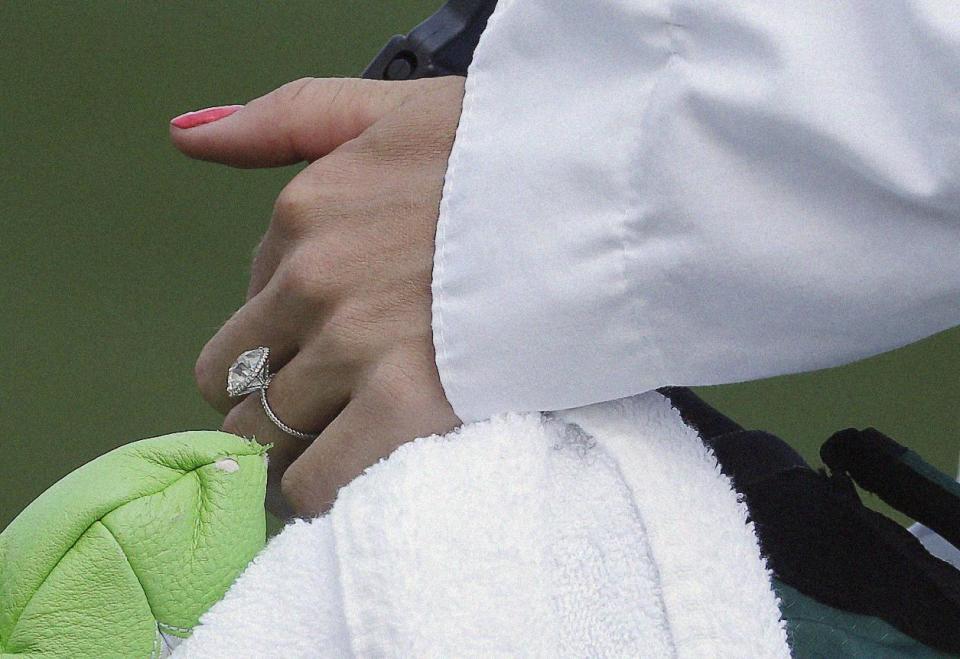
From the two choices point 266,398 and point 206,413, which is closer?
point 266,398

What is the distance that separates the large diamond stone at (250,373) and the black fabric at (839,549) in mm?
148

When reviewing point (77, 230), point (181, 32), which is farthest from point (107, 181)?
point (181, 32)

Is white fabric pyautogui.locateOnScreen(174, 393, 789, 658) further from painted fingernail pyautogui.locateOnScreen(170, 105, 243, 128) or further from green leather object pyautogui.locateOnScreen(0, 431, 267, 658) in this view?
painted fingernail pyautogui.locateOnScreen(170, 105, 243, 128)

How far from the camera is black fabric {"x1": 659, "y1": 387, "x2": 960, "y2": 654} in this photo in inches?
12.1

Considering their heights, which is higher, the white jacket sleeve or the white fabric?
the white jacket sleeve

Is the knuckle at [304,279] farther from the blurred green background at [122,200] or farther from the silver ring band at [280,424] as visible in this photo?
the blurred green background at [122,200]

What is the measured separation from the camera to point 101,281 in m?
1.56

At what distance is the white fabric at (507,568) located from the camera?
26 centimetres

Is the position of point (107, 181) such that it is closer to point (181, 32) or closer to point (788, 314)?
point (181, 32)

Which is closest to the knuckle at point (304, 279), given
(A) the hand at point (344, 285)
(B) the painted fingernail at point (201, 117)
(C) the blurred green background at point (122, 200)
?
(A) the hand at point (344, 285)

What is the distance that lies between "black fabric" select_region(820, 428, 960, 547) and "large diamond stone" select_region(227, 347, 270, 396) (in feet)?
0.68

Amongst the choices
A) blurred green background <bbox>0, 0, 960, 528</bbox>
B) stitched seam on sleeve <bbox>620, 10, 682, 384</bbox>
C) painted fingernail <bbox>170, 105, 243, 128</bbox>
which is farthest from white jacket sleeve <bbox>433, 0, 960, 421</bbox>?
blurred green background <bbox>0, 0, 960, 528</bbox>

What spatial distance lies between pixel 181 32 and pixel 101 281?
1.31ft

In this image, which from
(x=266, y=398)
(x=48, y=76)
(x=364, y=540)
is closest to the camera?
(x=364, y=540)
